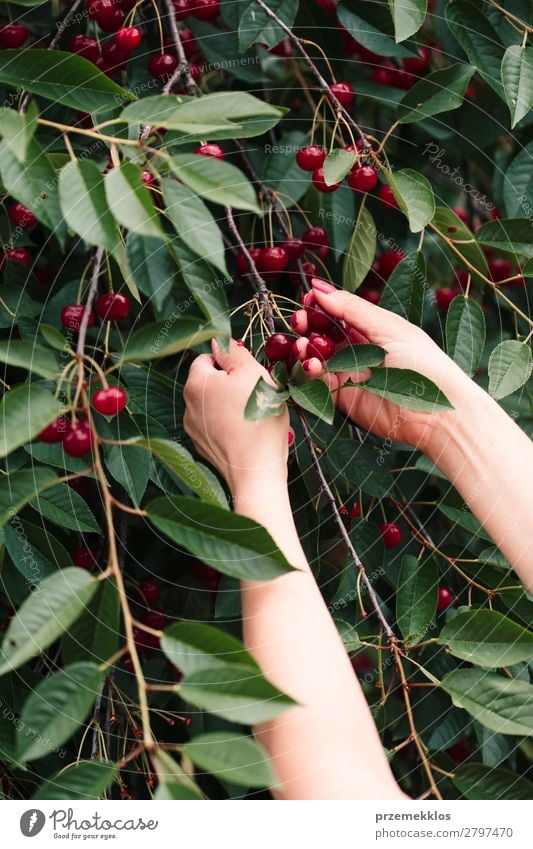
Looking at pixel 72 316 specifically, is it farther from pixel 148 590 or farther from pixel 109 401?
pixel 148 590

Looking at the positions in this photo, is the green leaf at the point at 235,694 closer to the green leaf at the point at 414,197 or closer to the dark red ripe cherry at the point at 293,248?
the green leaf at the point at 414,197

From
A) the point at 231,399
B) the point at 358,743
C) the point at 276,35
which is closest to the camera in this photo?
the point at 358,743

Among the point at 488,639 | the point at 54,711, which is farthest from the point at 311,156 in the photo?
the point at 54,711

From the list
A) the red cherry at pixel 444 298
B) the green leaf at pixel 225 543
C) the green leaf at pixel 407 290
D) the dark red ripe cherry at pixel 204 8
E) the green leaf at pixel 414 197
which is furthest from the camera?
the red cherry at pixel 444 298

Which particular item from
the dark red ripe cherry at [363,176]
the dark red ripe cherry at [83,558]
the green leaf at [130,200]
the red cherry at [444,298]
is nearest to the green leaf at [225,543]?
the green leaf at [130,200]

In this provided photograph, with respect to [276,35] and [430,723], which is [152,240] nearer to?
[276,35]

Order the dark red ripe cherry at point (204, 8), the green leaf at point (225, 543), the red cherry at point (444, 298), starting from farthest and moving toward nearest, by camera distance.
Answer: the red cherry at point (444, 298)
the dark red ripe cherry at point (204, 8)
the green leaf at point (225, 543)

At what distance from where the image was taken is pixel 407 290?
1.04 metres

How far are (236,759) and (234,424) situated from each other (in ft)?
1.37

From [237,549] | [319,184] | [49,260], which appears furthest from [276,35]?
[237,549]

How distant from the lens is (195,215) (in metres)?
0.71

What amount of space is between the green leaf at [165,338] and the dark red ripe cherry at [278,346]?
9.3 inches

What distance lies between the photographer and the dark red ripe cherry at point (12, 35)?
109 centimetres

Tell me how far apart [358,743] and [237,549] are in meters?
0.25
